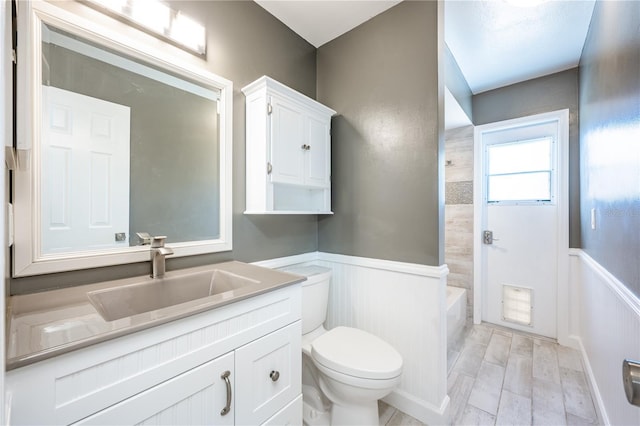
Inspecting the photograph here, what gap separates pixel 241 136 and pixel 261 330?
111 centimetres

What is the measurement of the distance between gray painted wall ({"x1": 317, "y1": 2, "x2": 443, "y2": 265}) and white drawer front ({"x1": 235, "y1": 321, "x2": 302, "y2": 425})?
857mm

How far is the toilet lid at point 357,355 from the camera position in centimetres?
121

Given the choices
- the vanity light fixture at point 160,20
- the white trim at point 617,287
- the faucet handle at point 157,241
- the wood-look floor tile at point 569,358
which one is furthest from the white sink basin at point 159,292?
the wood-look floor tile at point 569,358

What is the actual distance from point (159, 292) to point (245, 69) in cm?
133

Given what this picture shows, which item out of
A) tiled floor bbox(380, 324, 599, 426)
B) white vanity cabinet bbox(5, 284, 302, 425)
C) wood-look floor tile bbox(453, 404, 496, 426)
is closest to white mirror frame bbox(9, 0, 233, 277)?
white vanity cabinet bbox(5, 284, 302, 425)

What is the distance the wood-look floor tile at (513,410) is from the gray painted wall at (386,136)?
1.01m

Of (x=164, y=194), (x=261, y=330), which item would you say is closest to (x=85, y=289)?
(x=164, y=194)

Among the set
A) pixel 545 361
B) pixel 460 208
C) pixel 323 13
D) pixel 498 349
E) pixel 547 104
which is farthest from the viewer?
pixel 460 208

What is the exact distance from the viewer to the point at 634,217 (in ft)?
3.22

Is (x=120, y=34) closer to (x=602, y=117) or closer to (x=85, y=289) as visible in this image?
(x=85, y=289)

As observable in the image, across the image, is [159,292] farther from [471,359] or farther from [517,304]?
[517,304]

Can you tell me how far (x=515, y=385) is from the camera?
1.80 metres

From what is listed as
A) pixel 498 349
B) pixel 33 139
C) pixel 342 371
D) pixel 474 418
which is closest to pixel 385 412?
pixel 474 418

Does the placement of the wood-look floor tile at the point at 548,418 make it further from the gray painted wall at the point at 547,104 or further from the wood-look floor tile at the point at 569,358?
the gray painted wall at the point at 547,104
